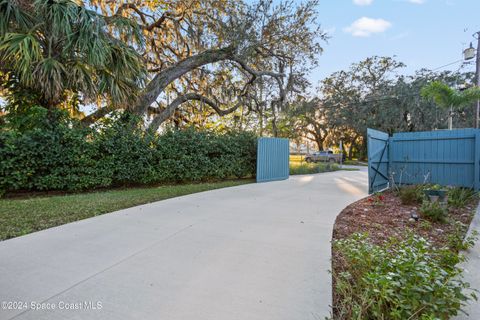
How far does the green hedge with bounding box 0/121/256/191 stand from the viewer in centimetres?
516

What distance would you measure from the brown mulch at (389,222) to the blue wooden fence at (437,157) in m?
1.19

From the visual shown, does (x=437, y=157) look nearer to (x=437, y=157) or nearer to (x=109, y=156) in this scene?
(x=437, y=157)

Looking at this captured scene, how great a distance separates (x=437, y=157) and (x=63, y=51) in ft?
31.2

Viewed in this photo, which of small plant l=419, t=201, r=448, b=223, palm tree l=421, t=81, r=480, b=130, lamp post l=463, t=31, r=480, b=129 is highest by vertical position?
lamp post l=463, t=31, r=480, b=129

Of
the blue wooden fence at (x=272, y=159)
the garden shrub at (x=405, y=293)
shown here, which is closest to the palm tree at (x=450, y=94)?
the blue wooden fence at (x=272, y=159)

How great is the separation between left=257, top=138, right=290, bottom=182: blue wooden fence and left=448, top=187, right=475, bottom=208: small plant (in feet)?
16.3

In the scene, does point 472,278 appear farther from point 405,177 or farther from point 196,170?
point 196,170

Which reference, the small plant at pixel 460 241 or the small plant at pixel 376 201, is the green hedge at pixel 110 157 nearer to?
the small plant at pixel 376 201

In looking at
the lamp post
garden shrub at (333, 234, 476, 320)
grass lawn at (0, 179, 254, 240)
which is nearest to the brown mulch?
garden shrub at (333, 234, 476, 320)

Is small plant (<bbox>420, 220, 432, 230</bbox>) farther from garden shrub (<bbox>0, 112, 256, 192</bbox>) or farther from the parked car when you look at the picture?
the parked car

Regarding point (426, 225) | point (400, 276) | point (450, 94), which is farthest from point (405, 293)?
point (450, 94)

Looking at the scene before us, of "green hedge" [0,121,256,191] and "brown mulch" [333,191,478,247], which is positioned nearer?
"brown mulch" [333,191,478,247]

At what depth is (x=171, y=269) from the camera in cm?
207

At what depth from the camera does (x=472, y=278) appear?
197cm
